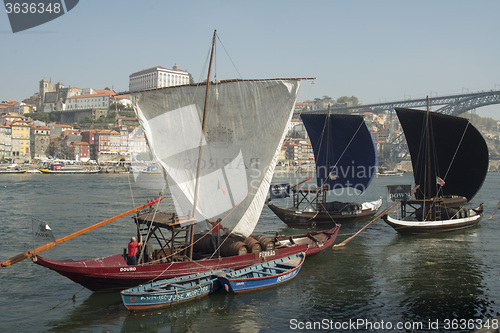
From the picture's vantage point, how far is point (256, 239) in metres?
24.2

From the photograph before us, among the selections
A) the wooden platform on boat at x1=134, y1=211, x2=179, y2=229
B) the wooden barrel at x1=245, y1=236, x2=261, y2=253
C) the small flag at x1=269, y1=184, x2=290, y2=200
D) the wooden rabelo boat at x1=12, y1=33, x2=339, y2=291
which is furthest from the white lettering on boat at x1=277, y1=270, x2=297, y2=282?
the small flag at x1=269, y1=184, x2=290, y2=200

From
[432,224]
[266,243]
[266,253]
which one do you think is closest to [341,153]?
[432,224]

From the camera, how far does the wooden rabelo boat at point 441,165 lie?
3681 cm

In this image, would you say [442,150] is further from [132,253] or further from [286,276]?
[132,253]

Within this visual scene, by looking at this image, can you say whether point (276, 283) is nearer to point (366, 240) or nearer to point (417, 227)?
point (366, 240)

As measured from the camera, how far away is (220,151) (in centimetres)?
2295

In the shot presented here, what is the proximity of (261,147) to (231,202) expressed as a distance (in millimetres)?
3265

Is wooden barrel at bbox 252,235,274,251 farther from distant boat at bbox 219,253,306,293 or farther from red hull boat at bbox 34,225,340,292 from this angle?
distant boat at bbox 219,253,306,293

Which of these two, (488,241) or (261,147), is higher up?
(261,147)

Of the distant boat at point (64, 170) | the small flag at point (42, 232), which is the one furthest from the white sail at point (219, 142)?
the distant boat at point (64, 170)

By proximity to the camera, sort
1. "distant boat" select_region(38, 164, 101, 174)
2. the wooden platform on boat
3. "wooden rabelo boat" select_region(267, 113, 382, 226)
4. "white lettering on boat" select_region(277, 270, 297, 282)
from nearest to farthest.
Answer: the wooden platform on boat
"white lettering on boat" select_region(277, 270, 297, 282)
"wooden rabelo boat" select_region(267, 113, 382, 226)
"distant boat" select_region(38, 164, 101, 174)

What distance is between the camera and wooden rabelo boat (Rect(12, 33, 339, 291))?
22234 millimetres

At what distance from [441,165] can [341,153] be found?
896 centimetres

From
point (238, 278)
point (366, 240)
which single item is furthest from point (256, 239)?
point (366, 240)
